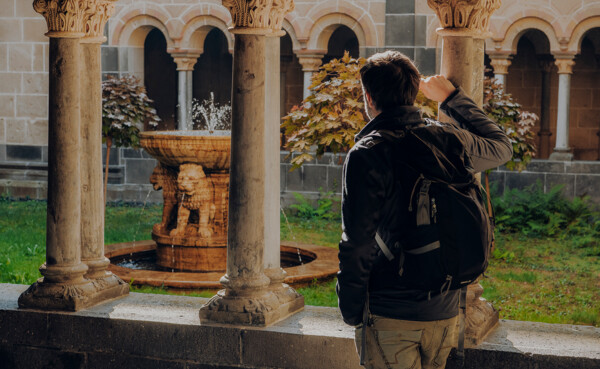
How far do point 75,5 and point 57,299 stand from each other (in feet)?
5.19

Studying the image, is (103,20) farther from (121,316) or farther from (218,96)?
(218,96)

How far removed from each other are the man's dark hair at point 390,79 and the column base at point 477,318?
1.60m

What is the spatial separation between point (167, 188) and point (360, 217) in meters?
5.75

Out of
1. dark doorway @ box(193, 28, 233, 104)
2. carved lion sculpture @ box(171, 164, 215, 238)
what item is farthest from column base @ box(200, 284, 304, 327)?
dark doorway @ box(193, 28, 233, 104)

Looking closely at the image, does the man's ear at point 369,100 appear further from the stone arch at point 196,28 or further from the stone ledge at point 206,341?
the stone arch at point 196,28

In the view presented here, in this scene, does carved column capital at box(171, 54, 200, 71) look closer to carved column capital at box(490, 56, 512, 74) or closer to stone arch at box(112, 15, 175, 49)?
stone arch at box(112, 15, 175, 49)

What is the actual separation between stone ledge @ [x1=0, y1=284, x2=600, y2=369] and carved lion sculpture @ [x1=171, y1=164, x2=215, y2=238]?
2.88 metres

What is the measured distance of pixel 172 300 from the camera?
495 cm

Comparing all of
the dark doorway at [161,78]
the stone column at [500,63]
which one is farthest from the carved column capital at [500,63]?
the dark doorway at [161,78]

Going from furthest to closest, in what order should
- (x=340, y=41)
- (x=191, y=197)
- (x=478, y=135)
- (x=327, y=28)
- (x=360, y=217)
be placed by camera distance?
(x=340, y=41) < (x=327, y=28) < (x=191, y=197) < (x=478, y=135) < (x=360, y=217)

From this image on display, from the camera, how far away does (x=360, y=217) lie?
2.65 metres

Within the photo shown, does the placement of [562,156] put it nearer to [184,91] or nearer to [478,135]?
[184,91]

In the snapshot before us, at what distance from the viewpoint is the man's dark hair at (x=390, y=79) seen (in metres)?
2.71

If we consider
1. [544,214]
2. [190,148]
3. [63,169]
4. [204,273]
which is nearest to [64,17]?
[63,169]
